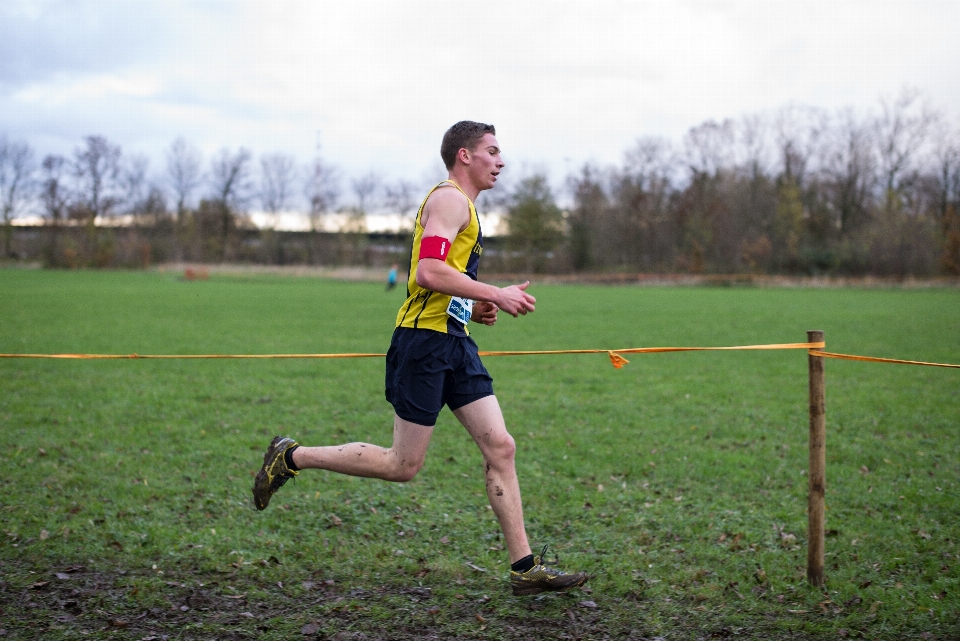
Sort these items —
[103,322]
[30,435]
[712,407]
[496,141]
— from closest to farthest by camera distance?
[496,141]
[30,435]
[712,407]
[103,322]

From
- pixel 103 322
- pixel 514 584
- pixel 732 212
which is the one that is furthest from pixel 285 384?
pixel 732 212

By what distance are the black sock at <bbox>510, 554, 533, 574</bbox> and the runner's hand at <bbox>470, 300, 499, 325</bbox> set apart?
131 centimetres

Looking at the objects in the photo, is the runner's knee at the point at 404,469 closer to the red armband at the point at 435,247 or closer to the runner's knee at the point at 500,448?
the runner's knee at the point at 500,448

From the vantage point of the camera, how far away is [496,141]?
4055mm

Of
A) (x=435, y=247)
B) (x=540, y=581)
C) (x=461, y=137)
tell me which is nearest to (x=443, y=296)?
(x=435, y=247)

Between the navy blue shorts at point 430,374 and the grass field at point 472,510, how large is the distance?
112 cm

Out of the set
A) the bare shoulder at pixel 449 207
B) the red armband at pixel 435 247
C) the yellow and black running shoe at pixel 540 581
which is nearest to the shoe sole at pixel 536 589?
the yellow and black running shoe at pixel 540 581

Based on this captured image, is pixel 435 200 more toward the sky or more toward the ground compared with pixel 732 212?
more toward the ground

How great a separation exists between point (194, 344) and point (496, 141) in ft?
43.8

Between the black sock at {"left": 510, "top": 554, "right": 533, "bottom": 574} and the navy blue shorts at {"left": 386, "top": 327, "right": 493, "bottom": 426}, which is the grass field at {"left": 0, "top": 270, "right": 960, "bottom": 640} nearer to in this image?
the black sock at {"left": 510, "top": 554, "right": 533, "bottom": 574}

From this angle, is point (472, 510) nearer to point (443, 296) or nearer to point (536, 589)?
point (536, 589)

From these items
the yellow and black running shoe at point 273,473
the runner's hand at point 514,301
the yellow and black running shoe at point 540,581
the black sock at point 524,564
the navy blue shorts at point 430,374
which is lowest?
the yellow and black running shoe at point 540,581

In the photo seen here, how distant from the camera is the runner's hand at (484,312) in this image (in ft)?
14.2

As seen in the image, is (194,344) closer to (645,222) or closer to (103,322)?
(103,322)
